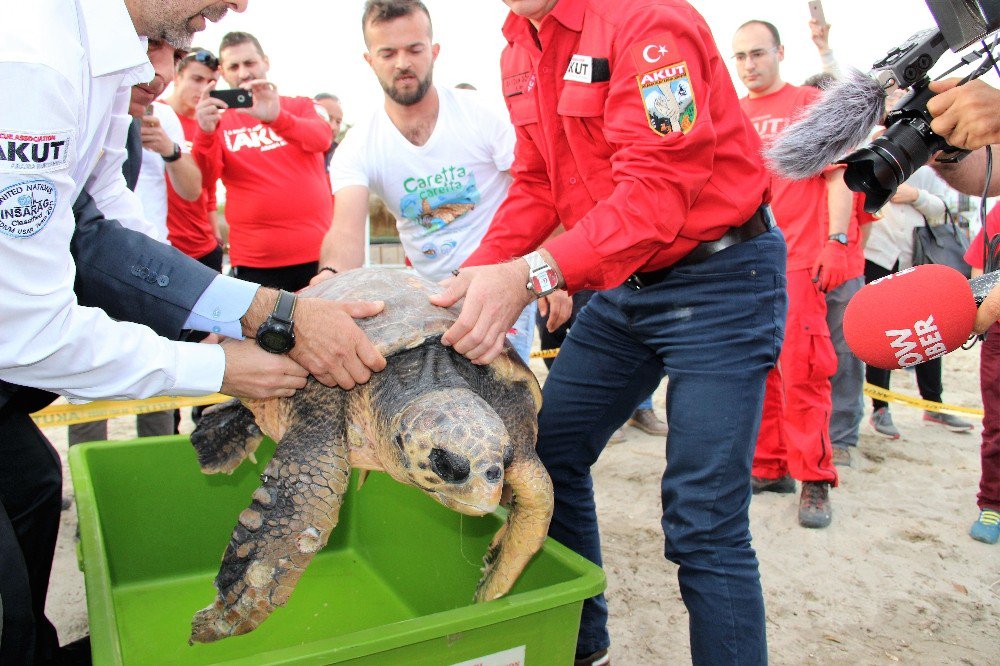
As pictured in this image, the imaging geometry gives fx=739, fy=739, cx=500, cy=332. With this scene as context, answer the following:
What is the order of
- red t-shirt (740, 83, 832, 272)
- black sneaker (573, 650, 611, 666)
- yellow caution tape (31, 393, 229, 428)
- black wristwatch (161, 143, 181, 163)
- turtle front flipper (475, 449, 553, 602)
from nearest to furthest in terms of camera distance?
1. turtle front flipper (475, 449, 553, 602)
2. black sneaker (573, 650, 611, 666)
3. yellow caution tape (31, 393, 229, 428)
4. red t-shirt (740, 83, 832, 272)
5. black wristwatch (161, 143, 181, 163)

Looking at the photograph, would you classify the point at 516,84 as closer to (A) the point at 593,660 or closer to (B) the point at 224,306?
(B) the point at 224,306

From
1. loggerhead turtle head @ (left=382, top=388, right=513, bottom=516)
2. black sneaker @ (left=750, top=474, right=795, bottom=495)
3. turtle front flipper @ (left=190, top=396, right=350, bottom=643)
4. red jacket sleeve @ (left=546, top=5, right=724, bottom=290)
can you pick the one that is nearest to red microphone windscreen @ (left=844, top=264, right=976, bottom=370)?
red jacket sleeve @ (left=546, top=5, right=724, bottom=290)

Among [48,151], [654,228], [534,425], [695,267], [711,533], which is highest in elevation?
[48,151]

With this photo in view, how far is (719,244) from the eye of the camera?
65.3 inches

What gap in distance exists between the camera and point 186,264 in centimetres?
168

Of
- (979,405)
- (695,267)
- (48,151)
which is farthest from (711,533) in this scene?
(979,405)

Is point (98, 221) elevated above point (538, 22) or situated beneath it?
situated beneath

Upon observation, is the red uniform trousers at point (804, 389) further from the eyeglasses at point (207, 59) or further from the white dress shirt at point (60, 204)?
the eyeglasses at point (207, 59)

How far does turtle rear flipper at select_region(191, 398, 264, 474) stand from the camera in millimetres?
2016

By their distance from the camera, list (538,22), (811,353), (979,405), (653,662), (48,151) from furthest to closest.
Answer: (979,405)
(811,353)
(653,662)
(538,22)
(48,151)

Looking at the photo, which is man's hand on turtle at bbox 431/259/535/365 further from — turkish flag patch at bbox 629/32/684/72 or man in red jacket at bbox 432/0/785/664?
turkish flag patch at bbox 629/32/684/72

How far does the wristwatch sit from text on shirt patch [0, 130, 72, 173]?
2.85 ft

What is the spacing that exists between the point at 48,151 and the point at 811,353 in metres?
3.00

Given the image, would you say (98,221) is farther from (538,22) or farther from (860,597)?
(860,597)
